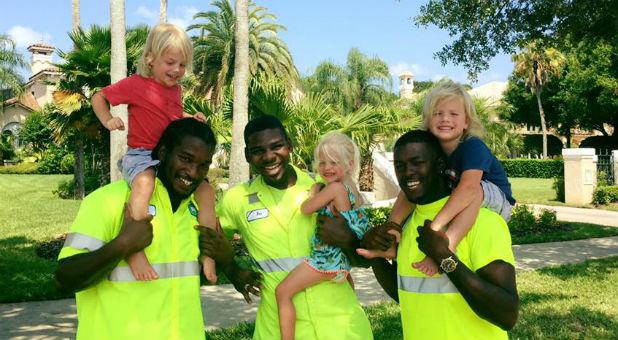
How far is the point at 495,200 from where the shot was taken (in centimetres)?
275

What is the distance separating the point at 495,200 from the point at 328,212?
87 cm

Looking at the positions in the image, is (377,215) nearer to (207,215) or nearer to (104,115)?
(104,115)

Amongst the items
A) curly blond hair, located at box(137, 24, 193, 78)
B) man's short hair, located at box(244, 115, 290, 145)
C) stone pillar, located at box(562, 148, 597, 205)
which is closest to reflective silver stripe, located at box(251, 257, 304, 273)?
man's short hair, located at box(244, 115, 290, 145)

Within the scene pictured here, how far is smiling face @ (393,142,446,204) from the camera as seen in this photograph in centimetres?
247

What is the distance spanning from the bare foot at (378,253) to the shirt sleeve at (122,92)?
1.64 m

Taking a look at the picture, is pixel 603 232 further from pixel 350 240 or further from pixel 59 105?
pixel 59 105

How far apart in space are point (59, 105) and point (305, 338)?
14032 mm

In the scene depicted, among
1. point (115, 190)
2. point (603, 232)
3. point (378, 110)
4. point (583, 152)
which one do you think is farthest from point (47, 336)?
point (583, 152)

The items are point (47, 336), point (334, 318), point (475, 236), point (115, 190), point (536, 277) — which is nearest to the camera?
point (475, 236)

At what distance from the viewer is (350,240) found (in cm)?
289

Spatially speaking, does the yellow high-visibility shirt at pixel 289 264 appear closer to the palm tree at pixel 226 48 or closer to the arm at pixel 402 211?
the arm at pixel 402 211

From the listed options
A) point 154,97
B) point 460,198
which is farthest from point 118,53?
point 460,198

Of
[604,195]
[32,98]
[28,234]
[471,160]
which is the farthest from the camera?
[32,98]

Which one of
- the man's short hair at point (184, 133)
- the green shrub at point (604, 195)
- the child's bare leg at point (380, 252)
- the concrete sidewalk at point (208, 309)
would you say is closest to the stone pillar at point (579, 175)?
the green shrub at point (604, 195)
